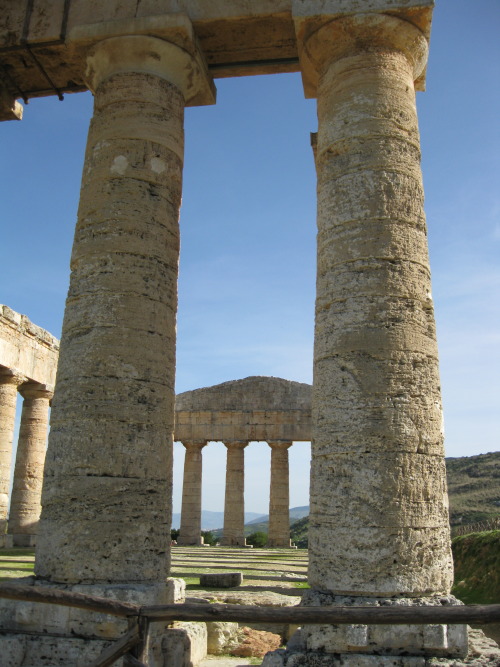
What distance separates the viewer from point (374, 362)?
21.0 ft

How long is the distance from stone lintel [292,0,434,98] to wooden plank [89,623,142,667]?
6858mm

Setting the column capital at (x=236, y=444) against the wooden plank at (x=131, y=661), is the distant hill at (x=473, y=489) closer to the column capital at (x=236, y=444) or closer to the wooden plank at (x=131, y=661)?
the column capital at (x=236, y=444)

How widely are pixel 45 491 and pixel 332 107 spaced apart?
557 centimetres

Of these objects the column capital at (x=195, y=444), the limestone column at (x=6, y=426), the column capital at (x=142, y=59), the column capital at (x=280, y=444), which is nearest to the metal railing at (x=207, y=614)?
the column capital at (x=142, y=59)

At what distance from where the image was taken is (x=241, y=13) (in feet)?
26.7

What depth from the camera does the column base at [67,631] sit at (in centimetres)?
605

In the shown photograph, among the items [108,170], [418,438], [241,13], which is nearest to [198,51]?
[241,13]

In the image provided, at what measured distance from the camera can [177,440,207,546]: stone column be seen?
2964 cm

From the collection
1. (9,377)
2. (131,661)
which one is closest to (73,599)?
(131,661)

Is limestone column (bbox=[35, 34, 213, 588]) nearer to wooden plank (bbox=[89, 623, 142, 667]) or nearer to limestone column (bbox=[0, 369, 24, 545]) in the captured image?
wooden plank (bbox=[89, 623, 142, 667])

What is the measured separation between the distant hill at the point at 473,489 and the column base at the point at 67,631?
3013 cm

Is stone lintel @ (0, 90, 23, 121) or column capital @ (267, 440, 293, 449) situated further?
column capital @ (267, 440, 293, 449)

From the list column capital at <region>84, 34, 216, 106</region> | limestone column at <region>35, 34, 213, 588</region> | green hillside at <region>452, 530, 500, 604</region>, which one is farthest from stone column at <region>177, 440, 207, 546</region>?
column capital at <region>84, 34, 216, 106</region>

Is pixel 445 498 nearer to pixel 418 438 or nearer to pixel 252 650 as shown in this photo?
pixel 418 438
